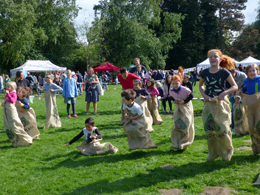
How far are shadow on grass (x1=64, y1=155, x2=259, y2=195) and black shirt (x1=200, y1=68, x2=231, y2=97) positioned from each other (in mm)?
1353

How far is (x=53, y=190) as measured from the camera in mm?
4191

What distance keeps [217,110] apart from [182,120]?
3.93 feet

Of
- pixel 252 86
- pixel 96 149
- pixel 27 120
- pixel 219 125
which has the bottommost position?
pixel 96 149

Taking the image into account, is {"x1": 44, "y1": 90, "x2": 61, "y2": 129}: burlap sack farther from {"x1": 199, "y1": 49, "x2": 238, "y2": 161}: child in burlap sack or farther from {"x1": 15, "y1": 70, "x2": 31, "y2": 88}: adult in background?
{"x1": 199, "y1": 49, "x2": 238, "y2": 161}: child in burlap sack

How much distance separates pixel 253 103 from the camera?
510cm

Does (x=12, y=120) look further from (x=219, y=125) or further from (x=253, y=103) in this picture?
(x=253, y=103)

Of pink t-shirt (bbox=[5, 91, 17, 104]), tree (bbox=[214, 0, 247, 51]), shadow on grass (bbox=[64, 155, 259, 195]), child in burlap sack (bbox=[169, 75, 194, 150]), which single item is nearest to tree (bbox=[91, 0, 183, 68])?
tree (bbox=[214, 0, 247, 51])

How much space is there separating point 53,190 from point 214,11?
174ft

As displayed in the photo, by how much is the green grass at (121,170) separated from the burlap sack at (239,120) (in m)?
0.32

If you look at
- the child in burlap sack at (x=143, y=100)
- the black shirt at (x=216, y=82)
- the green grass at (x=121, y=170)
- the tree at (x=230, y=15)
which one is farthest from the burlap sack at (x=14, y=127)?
the tree at (x=230, y=15)

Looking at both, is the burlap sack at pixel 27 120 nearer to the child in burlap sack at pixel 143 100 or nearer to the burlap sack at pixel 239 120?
the child in burlap sack at pixel 143 100

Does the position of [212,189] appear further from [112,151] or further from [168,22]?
[168,22]

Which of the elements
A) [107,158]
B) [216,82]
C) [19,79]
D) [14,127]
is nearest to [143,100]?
[107,158]

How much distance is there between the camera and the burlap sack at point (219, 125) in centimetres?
455
